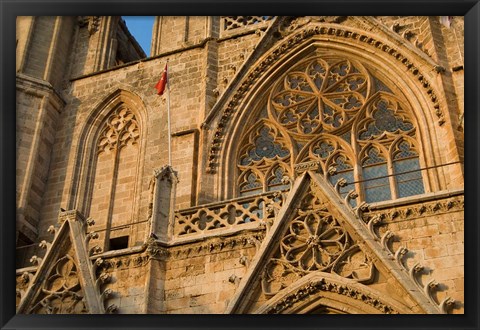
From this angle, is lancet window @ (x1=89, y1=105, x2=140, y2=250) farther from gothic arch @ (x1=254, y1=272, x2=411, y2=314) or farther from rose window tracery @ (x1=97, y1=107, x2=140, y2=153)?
gothic arch @ (x1=254, y1=272, x2=411, y2=314)

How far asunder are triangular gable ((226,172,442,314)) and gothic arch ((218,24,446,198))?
3.43 m

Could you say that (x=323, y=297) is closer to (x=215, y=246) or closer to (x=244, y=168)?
(x=215, y=246)

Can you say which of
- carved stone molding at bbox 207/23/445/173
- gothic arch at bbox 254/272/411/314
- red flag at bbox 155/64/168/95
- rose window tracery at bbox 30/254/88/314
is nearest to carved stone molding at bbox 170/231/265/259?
gothic arch at bbox 254/272/411/314

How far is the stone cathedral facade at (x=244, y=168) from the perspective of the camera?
11.1 m

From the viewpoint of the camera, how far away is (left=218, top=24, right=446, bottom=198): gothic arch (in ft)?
50.1

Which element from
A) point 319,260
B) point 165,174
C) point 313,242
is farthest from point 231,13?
point 165,174

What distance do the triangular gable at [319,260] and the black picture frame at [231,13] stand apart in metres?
1.41

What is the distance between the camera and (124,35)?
74.3ft

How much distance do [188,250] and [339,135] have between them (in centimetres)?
525

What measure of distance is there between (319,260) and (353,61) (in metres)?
6.55

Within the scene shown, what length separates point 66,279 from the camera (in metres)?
12.1

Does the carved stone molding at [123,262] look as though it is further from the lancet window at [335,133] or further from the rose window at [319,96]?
the rose window at [319,96]

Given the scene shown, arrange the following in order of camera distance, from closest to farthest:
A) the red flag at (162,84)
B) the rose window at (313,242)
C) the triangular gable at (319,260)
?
the triangular gable at (319,260)
the rose window at (313,242)
the red flag at (162,84)

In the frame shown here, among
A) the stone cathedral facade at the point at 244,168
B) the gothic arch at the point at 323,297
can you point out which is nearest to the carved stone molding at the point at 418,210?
the stone cathedral facade at the point at 244,168
